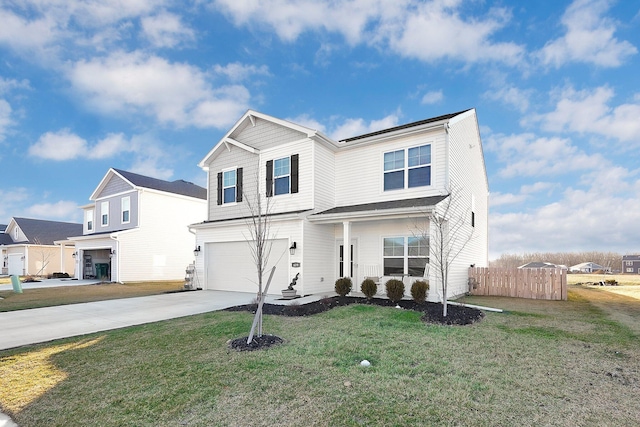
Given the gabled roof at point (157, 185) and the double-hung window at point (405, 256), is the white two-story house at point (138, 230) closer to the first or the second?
the gabled roof at point (157, 185)

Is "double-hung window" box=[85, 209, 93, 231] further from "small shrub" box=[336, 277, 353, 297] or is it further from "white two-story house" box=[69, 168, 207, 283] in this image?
"small shrub" box=[336, 277, 353, 297]

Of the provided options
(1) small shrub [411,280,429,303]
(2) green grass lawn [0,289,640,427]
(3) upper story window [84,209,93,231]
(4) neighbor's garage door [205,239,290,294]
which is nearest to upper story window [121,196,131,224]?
(3) upper story window [84,209,93,231]

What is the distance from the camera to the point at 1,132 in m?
21.4

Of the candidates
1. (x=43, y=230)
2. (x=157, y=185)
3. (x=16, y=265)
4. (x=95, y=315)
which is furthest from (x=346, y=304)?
(x=16, y=265)

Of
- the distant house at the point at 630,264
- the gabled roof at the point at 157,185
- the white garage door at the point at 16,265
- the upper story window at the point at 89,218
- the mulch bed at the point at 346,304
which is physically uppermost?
the gabled roof at the point at 157,185

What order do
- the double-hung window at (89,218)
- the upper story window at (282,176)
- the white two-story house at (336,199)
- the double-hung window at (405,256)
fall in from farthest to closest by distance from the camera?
the double-hung window at (89,218) < the upper story window at (282,176) < the white two-story house at (336,199) < the double-hung window at (405,256)

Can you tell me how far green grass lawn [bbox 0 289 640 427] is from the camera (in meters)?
3.39

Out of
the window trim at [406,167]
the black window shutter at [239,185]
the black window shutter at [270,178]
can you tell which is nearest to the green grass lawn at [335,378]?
the window trim at [406,167]

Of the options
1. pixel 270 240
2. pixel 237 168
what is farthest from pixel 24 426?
pixel 237 168

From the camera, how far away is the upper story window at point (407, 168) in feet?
40.4

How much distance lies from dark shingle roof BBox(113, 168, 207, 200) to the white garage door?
16422 millimetres

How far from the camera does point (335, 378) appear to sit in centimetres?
426

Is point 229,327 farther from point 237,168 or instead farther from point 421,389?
point 237,168

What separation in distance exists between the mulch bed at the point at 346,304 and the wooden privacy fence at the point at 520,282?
195 inches
